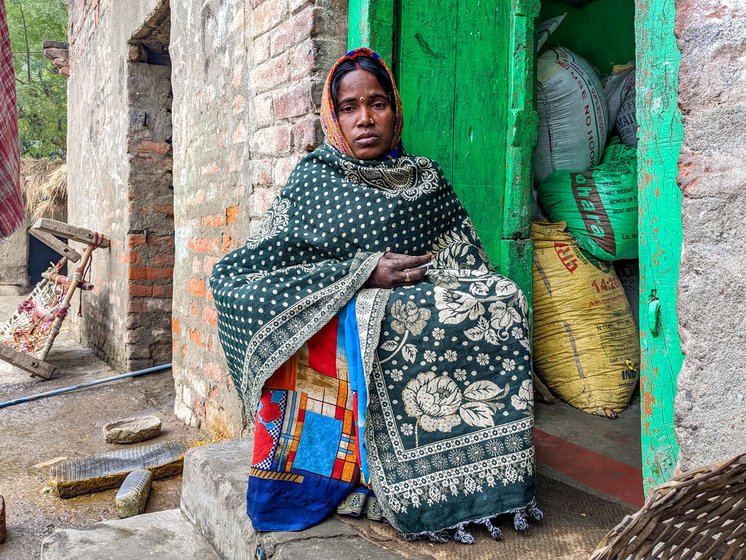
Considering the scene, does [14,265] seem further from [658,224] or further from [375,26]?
[658,224]

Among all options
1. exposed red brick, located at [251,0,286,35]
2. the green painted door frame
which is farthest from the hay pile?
the green painted door frame

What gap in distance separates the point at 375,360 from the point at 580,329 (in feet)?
5.15

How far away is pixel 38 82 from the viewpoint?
14539 mm

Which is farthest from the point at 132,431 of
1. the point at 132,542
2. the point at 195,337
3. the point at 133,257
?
the point at 133,257

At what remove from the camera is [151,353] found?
17.8 ft

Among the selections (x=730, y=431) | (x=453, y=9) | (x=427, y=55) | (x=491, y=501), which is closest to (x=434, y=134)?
(x=427, y=55)

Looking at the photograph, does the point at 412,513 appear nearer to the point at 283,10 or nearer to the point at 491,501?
the point at 491,501

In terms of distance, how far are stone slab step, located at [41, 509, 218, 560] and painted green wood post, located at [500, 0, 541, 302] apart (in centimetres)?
155

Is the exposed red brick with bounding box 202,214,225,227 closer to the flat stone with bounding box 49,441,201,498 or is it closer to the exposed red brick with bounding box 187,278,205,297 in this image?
the exposed red brick with bounding box 187,278,205,297

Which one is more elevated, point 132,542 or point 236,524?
point 236,524

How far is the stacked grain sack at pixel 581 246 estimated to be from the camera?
2.90 m

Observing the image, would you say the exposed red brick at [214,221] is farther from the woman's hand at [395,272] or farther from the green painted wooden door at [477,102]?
the woman's hand at [395,272]

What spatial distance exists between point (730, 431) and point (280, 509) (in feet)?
3.70

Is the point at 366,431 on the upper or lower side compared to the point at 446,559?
upper
